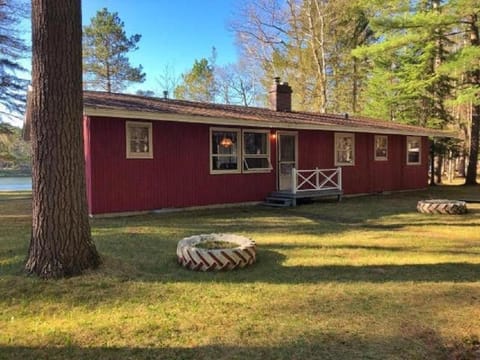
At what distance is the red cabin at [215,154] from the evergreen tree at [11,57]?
1294 centimetres

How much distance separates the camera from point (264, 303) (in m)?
→ 4.01

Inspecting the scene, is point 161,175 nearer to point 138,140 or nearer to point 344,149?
point 138,140

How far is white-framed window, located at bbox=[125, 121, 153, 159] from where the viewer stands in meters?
9.79

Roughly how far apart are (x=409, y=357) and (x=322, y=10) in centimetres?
2281

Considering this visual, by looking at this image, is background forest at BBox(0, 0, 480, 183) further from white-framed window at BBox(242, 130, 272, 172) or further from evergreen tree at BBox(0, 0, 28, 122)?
white-framed window at BBox(242, 130, 272, 172)

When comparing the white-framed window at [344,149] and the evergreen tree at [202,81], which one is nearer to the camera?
the white-framed window at [344,149]

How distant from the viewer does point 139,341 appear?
126 inches

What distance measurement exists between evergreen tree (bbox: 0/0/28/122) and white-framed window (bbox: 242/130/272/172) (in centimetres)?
1549

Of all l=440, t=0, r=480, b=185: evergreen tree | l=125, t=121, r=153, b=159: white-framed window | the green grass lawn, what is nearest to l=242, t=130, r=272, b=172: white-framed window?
l=125, t=121, r=153, b=159: white-framed window

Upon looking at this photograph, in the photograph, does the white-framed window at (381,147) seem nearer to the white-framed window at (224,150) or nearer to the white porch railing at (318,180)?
the white porch railing at (318,180)

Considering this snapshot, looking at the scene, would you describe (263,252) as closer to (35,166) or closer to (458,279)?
(458,279)

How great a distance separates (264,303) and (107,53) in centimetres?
2782

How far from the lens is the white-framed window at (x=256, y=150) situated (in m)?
12.0

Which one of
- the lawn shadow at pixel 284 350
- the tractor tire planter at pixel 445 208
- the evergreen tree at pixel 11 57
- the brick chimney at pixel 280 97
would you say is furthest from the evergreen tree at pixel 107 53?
the lawn shadow at pixel 284 350
